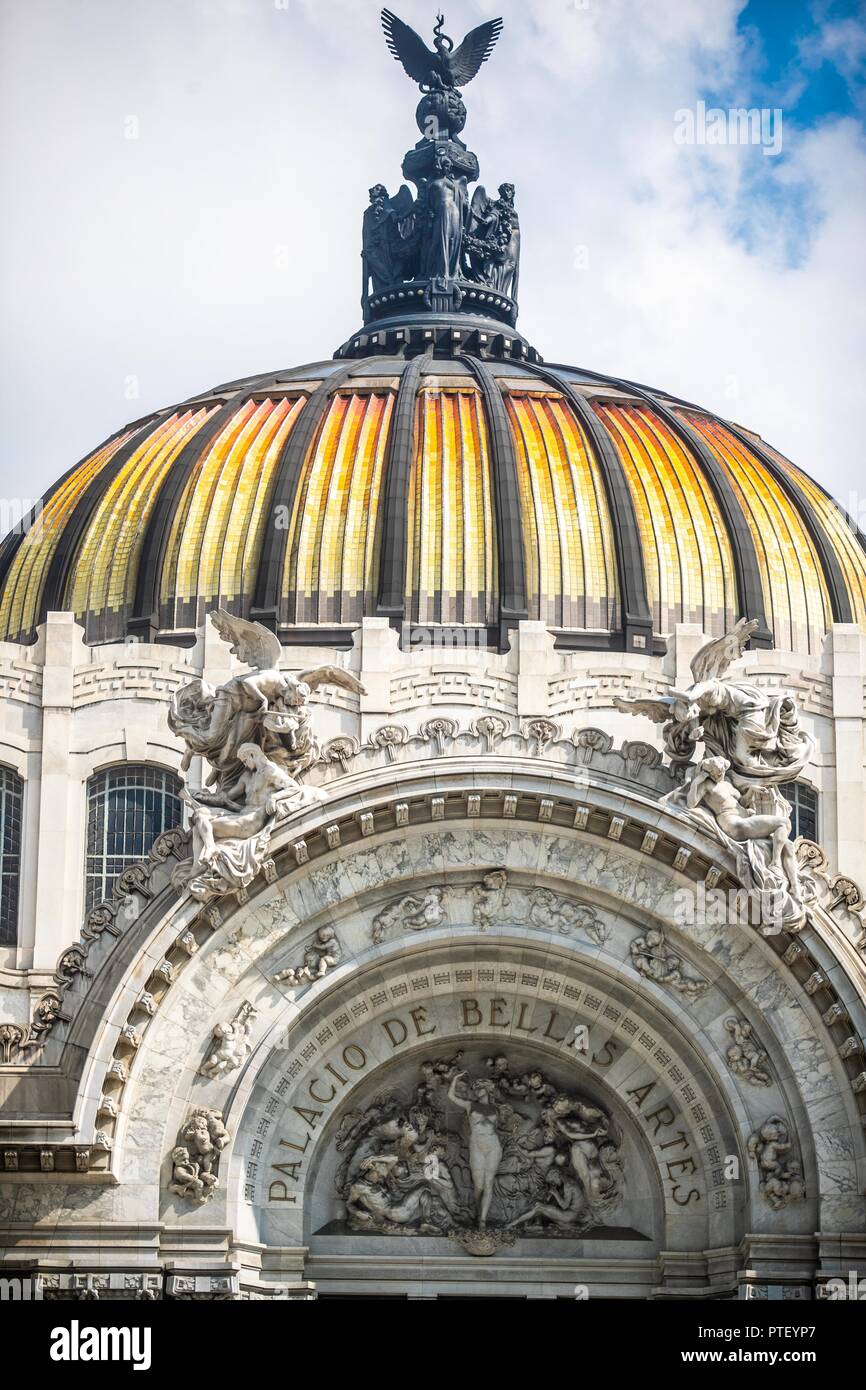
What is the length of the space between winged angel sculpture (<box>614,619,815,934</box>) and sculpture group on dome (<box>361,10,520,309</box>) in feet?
82.9

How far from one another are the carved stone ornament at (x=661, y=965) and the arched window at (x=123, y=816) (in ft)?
42.6

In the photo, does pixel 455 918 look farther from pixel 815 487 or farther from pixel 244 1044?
pixel 815 487

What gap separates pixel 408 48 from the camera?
67.1 metres

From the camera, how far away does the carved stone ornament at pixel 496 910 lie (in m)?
43.4

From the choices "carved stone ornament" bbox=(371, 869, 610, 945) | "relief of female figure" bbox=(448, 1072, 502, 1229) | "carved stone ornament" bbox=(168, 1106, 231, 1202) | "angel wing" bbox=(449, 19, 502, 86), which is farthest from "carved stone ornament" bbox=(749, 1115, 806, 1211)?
"angel wing" bbox=(449, 19, 502, 86)

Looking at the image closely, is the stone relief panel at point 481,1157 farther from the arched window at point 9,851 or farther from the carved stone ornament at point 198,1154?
the arched window at point 9,851

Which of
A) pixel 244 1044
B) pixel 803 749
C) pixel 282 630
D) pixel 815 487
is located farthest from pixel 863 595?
pixel 244 1044

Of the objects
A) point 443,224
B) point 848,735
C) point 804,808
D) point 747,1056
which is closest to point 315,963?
point 747,1056

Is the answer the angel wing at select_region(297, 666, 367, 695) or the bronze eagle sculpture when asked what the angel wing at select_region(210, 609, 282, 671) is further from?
the bronze eagle sculpture

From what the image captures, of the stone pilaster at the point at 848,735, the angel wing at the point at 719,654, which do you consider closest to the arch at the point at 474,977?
the angel wing at the point at 719,654

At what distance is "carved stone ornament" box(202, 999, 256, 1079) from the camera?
140 feet

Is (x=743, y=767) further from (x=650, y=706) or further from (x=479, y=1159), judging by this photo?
(x=479, y=1159)

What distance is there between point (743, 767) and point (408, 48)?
28.8 m
